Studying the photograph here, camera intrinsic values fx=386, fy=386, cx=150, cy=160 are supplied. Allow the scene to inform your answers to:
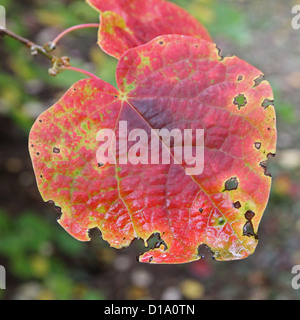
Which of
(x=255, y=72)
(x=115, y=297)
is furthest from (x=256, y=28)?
(x=255, y=72)

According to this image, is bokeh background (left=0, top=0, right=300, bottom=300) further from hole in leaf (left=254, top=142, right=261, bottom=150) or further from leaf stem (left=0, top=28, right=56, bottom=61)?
hole in leaf (left=254, top=142, right=261, bottom=150)
